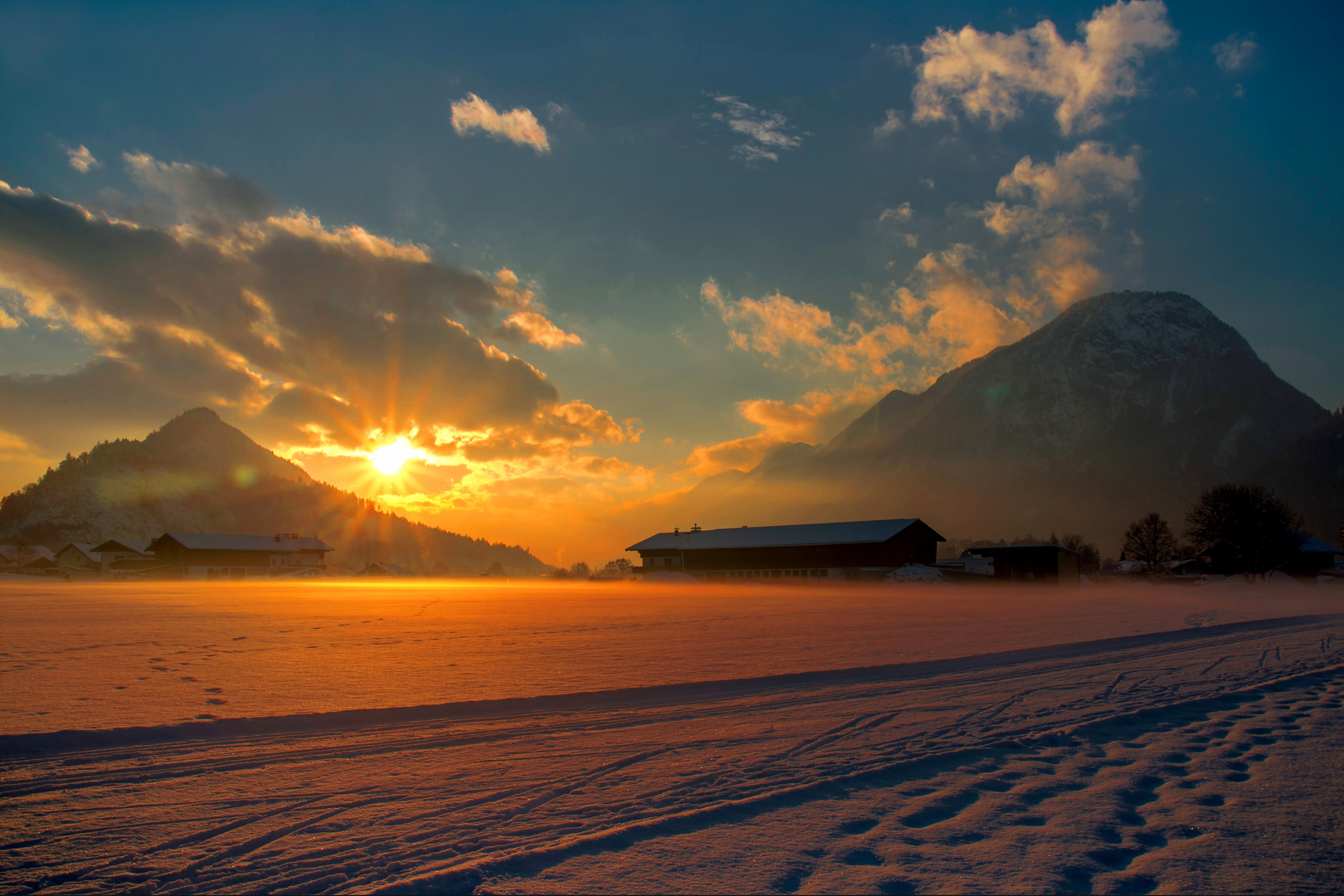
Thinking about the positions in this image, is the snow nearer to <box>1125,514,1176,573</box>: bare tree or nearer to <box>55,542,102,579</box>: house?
<box>1125,514,1176,573</box>: bare tree

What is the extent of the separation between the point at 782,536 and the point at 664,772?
68.7 metres

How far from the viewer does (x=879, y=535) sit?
65438mm

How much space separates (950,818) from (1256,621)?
25.2 meters

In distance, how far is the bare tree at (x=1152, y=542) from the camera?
96.6 metres

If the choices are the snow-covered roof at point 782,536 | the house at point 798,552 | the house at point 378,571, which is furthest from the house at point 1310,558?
the house at point 378,571

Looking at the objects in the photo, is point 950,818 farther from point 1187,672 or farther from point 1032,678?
point 1187,672

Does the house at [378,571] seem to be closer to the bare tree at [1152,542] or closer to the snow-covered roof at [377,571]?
the snow-covered roof at [377,571]

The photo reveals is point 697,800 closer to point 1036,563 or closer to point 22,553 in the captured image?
point 1036,563

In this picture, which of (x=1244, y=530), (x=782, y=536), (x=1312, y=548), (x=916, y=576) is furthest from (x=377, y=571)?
(x=1312, y=548)

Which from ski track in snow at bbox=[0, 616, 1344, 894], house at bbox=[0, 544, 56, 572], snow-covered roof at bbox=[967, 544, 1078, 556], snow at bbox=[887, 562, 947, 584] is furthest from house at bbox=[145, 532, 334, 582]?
ski track in snow at bbox=[0, 616, 1344, 894]

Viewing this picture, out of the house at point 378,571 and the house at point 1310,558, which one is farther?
the house at point 378,571

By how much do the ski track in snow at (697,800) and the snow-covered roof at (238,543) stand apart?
11287 cm

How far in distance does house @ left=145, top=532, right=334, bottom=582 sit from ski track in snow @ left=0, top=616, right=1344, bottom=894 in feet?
353

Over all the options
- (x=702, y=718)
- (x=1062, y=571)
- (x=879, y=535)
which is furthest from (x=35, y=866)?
(x=1062, y=571)
